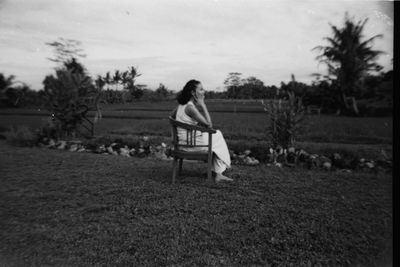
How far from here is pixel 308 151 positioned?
5402mm

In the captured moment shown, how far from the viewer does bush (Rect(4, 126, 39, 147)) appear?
23.9ft

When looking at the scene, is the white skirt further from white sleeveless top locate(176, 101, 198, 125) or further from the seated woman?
white sleeveless top locate(176, 101, 198, 125)

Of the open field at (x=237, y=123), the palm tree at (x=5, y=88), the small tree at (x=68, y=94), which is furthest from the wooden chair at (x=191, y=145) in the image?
the small tree at (x=68, y=94)

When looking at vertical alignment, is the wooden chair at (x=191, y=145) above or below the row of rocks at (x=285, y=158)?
above

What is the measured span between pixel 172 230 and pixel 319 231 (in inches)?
43.8

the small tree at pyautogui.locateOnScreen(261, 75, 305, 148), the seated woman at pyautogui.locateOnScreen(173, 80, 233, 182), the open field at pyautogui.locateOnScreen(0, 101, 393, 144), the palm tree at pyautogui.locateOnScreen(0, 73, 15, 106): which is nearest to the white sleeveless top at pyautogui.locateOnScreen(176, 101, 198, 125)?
the seated woman at pyautogui.locateOnScreen(173, 80, 233, 182)

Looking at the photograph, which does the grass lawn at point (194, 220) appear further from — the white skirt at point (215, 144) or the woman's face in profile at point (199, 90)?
the woman's face in profile at point (199, 90)

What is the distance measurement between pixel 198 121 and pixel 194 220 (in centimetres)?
153

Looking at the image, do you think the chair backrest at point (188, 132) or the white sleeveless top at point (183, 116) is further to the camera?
the white sleeveless top at point (183, 116)

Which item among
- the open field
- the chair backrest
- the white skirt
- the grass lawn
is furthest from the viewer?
the open field

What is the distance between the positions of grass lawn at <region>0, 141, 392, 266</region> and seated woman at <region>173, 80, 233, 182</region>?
0.92ft

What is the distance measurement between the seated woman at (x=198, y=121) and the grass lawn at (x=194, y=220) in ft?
0.92

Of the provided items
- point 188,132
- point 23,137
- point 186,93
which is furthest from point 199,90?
Answer: point 23,137

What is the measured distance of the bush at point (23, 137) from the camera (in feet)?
23.9
